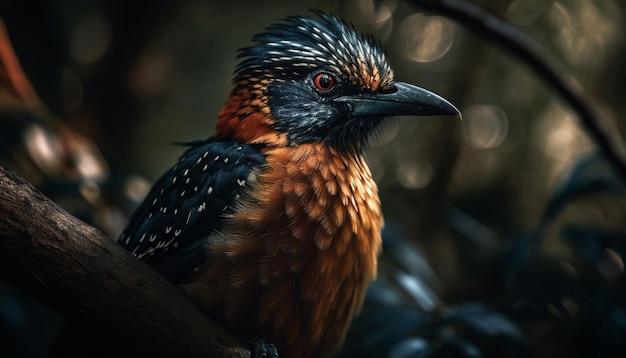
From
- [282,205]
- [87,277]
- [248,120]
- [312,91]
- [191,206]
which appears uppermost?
[312,91]

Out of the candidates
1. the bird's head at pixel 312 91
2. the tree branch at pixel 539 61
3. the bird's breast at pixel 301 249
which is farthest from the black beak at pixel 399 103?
the tree branch at pixel 539 61

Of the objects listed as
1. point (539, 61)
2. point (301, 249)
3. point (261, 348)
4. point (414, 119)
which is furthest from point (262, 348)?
point (414, 119)

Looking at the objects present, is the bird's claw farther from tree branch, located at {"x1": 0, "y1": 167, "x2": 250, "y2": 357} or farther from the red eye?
the red eye

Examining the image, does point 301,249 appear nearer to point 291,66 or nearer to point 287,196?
point 287,196

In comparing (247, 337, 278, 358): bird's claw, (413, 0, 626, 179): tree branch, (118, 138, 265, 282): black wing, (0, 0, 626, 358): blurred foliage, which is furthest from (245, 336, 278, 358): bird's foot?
(413, 0, 626, 179): tree branch

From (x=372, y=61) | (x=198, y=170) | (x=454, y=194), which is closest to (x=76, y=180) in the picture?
(x=198, y=170)

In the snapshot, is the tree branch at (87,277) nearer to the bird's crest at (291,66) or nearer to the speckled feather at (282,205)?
the speckled feather at (282,205)

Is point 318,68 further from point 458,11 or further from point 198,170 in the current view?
point 458,11
